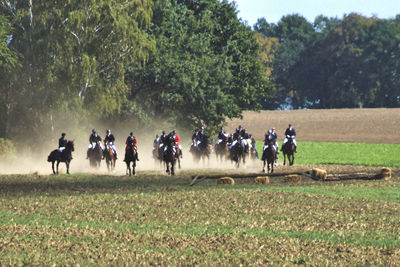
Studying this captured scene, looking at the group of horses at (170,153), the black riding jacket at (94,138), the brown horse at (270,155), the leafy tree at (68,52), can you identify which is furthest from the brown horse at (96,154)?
the brown horse at (270,155)

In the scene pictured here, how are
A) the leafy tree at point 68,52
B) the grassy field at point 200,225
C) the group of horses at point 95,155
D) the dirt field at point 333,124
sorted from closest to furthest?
1. the grassy field at point 200,225
2. the group of horses at point 95,155
3. the leafy tree at point 68,52
4. the dirt field at point 333,124

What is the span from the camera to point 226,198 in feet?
81.1

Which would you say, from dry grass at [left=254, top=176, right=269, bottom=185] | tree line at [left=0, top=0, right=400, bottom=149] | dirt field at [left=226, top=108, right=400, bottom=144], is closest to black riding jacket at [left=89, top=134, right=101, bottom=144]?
tree line at [left=0, top=0, right=400, bottom=149]

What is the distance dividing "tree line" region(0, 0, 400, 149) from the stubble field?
62.0 feet

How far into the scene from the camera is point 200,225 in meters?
18.1

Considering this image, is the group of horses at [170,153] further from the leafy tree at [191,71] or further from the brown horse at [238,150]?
the leafy tree at [191,71]


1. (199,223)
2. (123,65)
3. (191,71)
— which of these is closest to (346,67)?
(191,71)

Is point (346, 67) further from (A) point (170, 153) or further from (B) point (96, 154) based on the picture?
(A) point (170, 153)

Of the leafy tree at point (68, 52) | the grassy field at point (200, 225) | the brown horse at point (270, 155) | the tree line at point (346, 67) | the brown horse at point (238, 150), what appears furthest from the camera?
the tree line at point (346, 67)

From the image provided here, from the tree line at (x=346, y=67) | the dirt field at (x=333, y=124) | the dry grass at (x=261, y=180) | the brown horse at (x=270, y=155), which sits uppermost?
the tree line at (x=346, y=67)

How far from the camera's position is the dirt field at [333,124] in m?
98.1

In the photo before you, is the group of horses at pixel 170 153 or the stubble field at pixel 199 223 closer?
the stubble field at pixel 199 223

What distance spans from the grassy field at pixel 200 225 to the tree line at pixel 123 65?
22406 millimetres

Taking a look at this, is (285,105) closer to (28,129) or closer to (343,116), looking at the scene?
(343,116)
